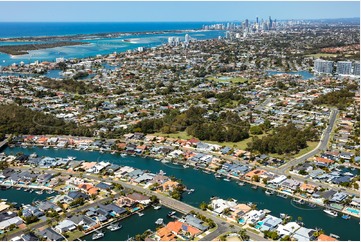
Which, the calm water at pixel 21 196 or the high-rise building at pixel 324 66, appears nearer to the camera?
the calm water at pixel 21 196

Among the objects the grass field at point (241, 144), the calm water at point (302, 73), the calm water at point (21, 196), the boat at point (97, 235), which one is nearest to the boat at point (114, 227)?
the boat at point (97, 235)

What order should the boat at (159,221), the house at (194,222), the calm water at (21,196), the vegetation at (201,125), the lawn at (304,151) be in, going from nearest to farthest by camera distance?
the house at (194,222) → the boat at (159,221) → the calm water at (21,196) → the lawn at (304,151) → the vegetation at (201,125)

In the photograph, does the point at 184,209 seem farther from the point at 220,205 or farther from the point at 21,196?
the point at 21,196

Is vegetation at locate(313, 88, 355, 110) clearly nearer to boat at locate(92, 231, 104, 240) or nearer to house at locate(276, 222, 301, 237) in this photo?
house at locate(276, 222, 301, 237)

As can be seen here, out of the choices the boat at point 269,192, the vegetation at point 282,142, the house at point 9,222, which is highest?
the vegetation at point 282,142

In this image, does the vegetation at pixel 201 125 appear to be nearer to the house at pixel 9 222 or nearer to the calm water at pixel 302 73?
the house at pixel 9 222

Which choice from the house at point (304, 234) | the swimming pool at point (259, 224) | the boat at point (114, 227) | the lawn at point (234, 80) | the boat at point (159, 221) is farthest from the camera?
the lawn at point (234, 80)

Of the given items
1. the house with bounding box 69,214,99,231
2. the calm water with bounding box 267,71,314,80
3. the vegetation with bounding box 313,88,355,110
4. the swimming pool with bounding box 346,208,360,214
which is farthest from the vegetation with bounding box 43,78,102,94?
the swimming pool with bounding box 346,208,360,214
